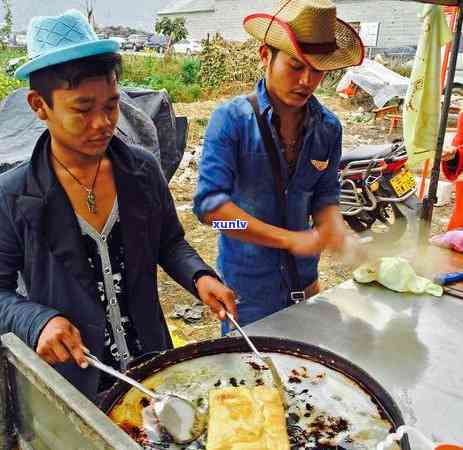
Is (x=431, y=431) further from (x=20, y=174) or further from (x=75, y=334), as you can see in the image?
(x=20, y=174)

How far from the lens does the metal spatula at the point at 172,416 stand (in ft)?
3.60

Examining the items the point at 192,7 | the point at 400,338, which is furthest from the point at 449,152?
the point at 192,7

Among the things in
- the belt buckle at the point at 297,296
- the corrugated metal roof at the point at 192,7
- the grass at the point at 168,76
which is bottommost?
the grass at the point at 168,76

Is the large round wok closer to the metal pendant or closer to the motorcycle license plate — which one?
the metal pendant

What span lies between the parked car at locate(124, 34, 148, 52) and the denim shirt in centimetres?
3023

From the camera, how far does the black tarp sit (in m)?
3.56

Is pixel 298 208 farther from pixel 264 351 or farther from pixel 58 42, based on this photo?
pixel 58 42

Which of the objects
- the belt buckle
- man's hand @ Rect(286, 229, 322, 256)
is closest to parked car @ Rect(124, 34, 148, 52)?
the belt buckle

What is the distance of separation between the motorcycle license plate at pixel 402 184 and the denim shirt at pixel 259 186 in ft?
10.1

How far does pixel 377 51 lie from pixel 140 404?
2403 centimetres

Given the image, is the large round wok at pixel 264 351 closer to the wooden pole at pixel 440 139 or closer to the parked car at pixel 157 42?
the wooden pole at pixel 440 139

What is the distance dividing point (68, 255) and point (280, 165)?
0.99 m

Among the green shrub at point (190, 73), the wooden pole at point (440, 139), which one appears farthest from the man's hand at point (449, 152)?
the green shrub at point (190, 73)

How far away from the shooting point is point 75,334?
1214 millimetres
